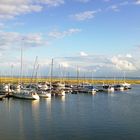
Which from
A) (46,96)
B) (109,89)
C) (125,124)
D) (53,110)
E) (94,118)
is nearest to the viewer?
(125,124)

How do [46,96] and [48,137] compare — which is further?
[46,96]

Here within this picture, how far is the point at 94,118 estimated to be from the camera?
63812mm

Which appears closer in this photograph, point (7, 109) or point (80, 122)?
point (80, 122)

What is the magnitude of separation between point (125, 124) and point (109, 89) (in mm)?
88810

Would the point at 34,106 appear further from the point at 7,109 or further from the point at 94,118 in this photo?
the point at 94,118

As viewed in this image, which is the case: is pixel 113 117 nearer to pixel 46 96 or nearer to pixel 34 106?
pixel 34 106

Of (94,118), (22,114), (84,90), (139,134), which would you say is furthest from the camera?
(84,90)

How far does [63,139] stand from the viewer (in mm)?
45969

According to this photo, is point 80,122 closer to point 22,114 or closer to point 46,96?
point 22,114

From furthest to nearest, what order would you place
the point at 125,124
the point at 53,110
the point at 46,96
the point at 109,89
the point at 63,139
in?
the point at 109,89 < the point at 46,96 < the point at 53,110 < the point at 125,124 < the point at 63,139

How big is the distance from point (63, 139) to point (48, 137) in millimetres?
2329

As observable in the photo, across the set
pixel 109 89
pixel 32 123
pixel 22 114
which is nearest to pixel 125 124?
pixel 32 123

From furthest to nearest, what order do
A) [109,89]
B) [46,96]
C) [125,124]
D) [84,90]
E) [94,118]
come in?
→ [109,89]
[84,90]
[46,96]
[94,118]
[125,124]

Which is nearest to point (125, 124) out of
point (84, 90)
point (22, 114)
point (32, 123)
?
point (32, 123)
